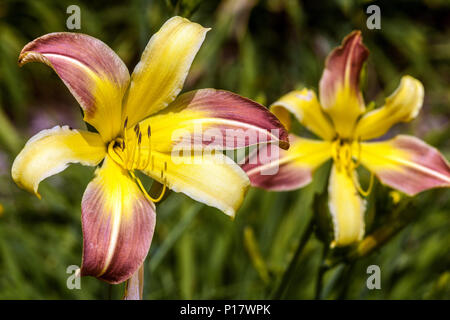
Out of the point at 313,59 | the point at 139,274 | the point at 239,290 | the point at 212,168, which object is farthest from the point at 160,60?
the point at 313,59

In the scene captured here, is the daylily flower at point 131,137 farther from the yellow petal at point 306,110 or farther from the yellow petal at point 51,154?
the yellow petal at point 306,110

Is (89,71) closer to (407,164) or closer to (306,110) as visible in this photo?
(306,110)

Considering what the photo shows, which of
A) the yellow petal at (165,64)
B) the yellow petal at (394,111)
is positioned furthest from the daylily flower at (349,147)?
the yellow petal at (165,64)

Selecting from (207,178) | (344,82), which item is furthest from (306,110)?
(207,178)

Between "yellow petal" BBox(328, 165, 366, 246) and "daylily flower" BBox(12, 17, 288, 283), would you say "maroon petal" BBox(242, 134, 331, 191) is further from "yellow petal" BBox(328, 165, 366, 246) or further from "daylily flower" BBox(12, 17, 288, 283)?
"daylily flower" BBox(12, 17, 288, 283)

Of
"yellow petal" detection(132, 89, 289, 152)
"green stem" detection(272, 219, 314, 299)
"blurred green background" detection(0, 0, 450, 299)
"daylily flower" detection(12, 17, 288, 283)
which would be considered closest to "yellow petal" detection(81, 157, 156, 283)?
"daylily flower" detection(12, 17, 288, 283)
